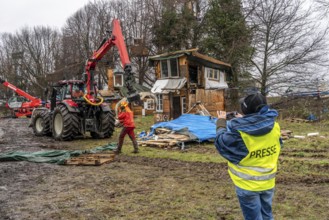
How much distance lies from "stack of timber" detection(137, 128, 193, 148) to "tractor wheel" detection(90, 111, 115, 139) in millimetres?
1850

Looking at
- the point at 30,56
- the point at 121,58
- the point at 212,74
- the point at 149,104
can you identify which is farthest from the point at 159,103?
the point at 30,56

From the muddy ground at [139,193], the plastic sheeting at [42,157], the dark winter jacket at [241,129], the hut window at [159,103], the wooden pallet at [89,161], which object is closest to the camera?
the dark winter jacket at [241,129]

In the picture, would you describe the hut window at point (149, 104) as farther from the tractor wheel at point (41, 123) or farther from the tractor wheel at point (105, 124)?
the tractor wheel at point (105, 124)

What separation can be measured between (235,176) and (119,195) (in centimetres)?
354

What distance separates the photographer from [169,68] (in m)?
26.5

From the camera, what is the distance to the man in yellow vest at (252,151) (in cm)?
342

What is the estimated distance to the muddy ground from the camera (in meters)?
5.52

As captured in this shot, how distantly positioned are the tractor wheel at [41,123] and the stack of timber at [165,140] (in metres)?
5.37

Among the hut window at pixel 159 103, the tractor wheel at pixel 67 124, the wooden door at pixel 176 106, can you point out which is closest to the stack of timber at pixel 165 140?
the tractor wheel at pixel 67 124

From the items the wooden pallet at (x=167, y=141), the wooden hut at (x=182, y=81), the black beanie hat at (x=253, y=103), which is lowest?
the wooden pallet at (x=167, y=141)

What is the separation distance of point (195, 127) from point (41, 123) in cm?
812

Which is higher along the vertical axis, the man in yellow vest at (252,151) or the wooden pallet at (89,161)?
the man in yellow vest at (252,151)

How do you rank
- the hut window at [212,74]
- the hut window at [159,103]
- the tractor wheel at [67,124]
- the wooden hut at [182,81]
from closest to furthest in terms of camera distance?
the tractor wheel at [67,124], the wooden hut at [182,81], the hut window at [212,74], the hut window at [159,103]

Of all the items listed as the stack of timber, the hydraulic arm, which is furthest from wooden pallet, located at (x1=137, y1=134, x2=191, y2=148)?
the hydraulic arm
